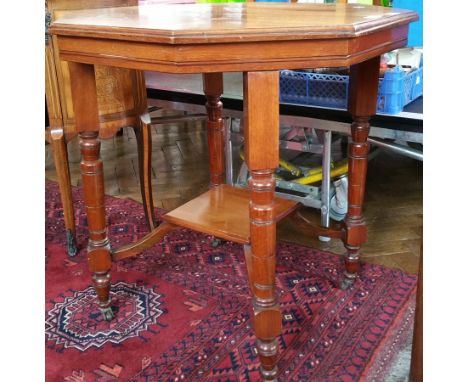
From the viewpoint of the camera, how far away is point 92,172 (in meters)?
1.34

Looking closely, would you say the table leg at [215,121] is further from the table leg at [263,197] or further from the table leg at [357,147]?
the table leg at [263,197]

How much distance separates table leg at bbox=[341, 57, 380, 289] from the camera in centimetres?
137

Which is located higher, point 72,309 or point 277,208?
point 277,208

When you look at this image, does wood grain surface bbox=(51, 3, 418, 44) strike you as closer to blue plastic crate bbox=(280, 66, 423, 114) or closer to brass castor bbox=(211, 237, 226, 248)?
blue plastic crate bbox=(280, 66, 423, 114)

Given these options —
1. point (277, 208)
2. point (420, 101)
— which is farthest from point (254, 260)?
point (420, 101)

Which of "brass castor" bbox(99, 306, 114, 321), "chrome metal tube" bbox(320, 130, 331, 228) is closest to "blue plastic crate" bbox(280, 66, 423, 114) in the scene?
"chrome metal tube" bbox(320, 130, 331, 228)

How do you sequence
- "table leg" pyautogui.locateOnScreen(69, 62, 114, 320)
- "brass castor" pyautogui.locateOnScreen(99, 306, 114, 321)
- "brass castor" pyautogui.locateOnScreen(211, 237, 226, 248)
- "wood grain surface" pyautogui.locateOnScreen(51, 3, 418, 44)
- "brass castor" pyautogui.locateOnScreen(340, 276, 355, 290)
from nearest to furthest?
"wood grain surface" pyautogui.locateOnScreen(51, 3, 418, 44) → "table leg" pyautogui.locateOnScreen(69, 62, 114, 320) → "brass castor" pyautogui.locateOnScreen(99, 306, 114, 321) → "brass castor" pyautogui.locateOnScreen(340, 276, 355, 290) → "brass castor" pyautogui.locateOnScreen(211, 237, 226, 248)

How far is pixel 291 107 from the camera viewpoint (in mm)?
1837

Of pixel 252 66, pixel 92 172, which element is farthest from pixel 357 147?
pixel 92 172

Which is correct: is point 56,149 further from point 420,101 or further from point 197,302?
point 420,101

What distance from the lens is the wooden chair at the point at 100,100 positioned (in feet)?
5.47

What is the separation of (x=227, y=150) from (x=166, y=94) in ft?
1.25

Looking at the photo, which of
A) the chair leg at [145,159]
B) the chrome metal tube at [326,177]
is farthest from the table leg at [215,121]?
the chrome metal tube at [326,177]

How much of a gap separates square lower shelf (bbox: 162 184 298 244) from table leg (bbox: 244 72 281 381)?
0.67 ft
